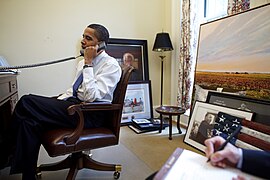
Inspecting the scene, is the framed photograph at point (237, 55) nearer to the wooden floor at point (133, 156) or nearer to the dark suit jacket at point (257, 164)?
the wooden floor at point (133, 156)

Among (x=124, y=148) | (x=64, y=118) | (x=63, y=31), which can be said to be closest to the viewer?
(x=64, y=118)

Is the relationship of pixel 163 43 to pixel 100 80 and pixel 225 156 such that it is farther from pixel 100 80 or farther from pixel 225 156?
pixel 225 156

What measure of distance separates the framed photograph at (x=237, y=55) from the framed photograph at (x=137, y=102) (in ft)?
3.20

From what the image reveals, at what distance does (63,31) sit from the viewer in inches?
116

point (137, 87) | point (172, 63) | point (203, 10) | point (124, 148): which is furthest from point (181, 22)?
point (124, 148)

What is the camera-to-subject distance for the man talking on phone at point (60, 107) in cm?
136

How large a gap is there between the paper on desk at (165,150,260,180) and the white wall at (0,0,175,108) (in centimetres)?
262

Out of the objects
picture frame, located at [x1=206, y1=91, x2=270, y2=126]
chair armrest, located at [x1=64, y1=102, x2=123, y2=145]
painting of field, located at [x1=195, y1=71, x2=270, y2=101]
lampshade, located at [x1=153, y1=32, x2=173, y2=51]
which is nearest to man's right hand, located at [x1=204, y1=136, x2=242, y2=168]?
chair armrest, located at [x1=64, y1=102, x2=123, y2=145]

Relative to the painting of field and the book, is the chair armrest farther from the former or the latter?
the painting of field

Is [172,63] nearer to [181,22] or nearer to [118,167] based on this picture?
[181,22]

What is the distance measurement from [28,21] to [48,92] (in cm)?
96

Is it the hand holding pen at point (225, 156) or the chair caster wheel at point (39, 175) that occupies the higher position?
the hand holding pen at point (225, 156)

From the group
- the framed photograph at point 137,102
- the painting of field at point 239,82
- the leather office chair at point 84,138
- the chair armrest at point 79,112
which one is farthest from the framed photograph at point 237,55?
the chair armrest at point 79,112

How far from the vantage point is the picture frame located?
5.61 feet
